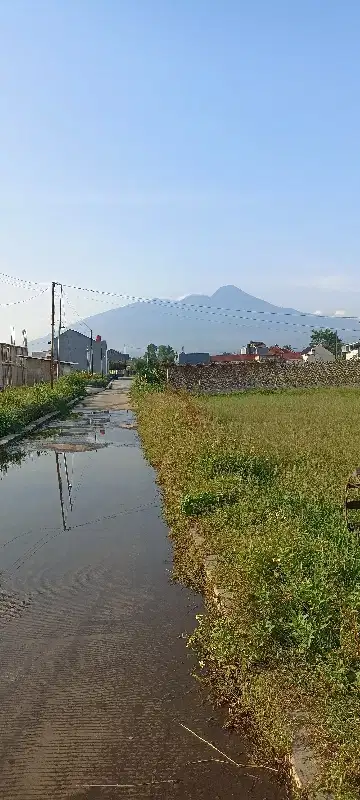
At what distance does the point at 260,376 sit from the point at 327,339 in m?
58.1

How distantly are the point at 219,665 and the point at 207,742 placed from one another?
30.7 inches

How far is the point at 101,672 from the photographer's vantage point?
4.29 m

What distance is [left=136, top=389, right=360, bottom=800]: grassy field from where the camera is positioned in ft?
10.8

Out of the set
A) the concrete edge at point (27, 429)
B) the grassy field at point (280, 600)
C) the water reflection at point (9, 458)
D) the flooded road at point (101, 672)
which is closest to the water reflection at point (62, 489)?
the flooded road at point (101, 672)

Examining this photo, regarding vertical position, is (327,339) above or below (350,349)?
above

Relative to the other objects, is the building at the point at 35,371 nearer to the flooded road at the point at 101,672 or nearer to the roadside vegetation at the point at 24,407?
the roadside vegetation at the point at 24,407

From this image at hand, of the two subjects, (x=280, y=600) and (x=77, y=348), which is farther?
(x=77, y=348)

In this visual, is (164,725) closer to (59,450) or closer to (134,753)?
(134,753)

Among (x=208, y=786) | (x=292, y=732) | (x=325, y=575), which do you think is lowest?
(x=208, y=786)

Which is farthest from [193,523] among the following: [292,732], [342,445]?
[342,445]

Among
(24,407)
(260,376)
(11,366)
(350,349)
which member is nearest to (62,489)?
(24,407)

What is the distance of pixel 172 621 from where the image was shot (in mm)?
5152

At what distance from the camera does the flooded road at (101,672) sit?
127 inches

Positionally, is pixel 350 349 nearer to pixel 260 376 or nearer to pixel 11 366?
pixel 260 376
